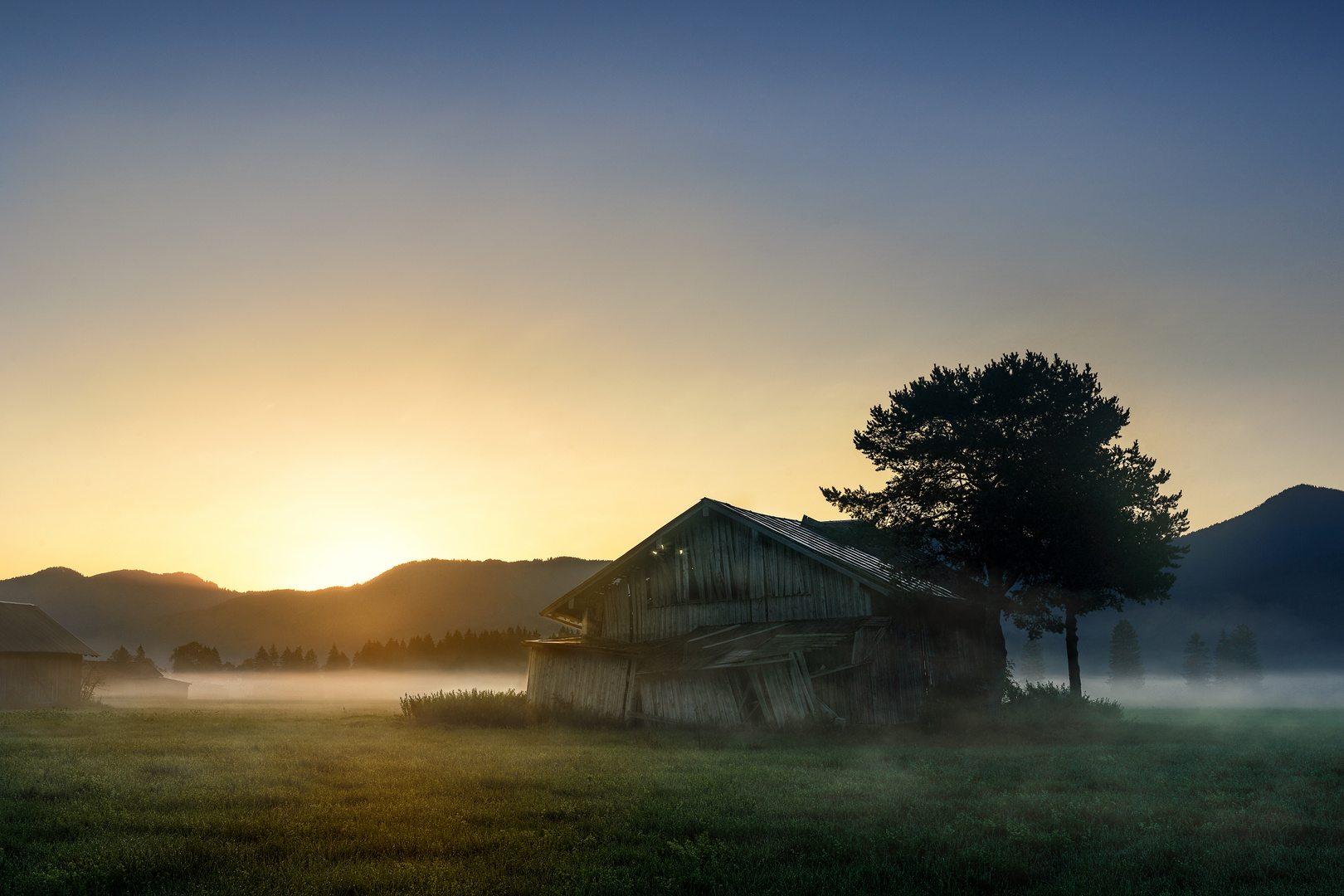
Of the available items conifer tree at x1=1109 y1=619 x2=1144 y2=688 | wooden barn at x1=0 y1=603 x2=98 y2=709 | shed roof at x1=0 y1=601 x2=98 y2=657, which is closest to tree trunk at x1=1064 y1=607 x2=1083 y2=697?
shed roof at x1=0 y1=601 x2=98 y2=657

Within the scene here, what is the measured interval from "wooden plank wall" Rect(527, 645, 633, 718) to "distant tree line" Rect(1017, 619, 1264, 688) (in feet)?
342

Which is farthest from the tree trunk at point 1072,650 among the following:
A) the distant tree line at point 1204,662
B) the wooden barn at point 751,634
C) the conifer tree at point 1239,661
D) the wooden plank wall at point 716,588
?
the conifer tree at point 1239,661

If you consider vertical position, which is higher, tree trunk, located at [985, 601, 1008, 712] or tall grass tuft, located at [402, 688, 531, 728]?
tree trunk, located at [985, 601, 1008, 712]

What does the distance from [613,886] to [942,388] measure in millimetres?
27694

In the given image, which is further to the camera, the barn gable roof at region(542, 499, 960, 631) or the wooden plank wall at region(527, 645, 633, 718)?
the wooden plank wall at region(527, 645, 633, 718)

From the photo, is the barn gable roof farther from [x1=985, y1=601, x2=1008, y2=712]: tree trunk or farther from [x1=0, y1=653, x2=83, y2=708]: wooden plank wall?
[x1=0, y1=653, x2=83, y2=708]: wooden plank wall

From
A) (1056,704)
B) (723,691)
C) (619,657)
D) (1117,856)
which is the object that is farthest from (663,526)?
(1117,856)

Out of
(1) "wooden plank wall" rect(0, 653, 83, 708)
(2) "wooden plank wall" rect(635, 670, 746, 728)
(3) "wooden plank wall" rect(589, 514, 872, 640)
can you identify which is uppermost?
(3) "wooden plank wall" rect(589, 514, 872, 640)

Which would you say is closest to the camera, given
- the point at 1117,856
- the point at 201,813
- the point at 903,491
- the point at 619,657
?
the point at 1117,856

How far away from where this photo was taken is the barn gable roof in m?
27.7

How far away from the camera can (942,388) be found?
32.4 metres

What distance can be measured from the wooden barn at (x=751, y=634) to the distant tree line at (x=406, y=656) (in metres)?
82.4

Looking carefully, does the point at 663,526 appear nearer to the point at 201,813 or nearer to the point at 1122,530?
the point at 1122,530

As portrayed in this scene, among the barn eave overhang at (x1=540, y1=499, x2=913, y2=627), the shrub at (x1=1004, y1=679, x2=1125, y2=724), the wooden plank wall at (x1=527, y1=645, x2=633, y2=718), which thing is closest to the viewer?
the barn eave overhang at (x1=540, y1=499, x2=913, y2=627)
